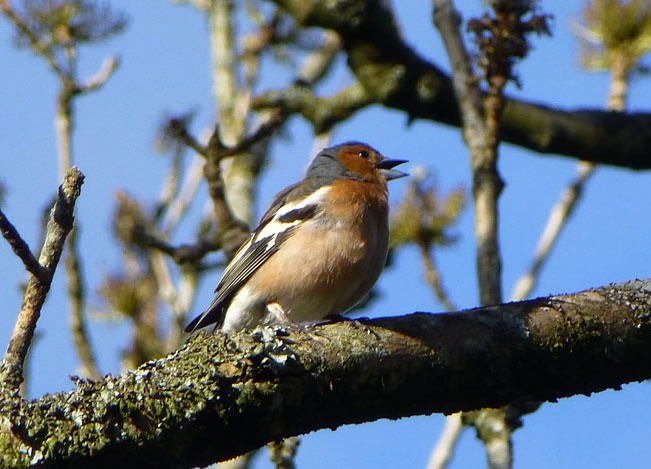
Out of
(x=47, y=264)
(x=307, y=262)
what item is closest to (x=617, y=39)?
(x=307, y=262)

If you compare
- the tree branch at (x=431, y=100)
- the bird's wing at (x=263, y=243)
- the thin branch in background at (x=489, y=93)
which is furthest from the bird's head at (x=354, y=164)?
the thin branch in background at (x=489, y=93)

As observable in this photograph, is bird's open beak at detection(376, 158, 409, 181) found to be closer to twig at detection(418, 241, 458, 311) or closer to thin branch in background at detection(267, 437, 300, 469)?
twig at detection(418, 241, 458, 311)

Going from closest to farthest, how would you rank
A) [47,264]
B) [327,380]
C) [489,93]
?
[327,380] → [47,264] → [489,93]

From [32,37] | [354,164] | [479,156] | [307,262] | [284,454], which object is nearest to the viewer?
[284,454]

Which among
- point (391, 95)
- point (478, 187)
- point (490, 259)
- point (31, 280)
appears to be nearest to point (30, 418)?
point (31, 280)

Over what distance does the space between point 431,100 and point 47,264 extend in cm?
437

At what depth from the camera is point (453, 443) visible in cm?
573

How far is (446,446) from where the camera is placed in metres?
5.68

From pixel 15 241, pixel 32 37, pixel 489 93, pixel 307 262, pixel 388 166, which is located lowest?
pixel 15 241

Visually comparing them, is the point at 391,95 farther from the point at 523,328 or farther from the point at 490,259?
the point at 523,328

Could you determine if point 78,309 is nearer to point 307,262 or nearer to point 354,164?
point 307,262

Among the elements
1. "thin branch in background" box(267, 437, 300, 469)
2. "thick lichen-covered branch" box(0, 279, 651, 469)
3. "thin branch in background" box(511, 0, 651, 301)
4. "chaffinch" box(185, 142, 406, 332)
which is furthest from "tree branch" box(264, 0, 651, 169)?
"thin branch in background" box(267, 437, 300, 469)

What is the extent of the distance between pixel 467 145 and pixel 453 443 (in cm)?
184

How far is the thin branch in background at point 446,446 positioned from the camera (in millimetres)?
5648
